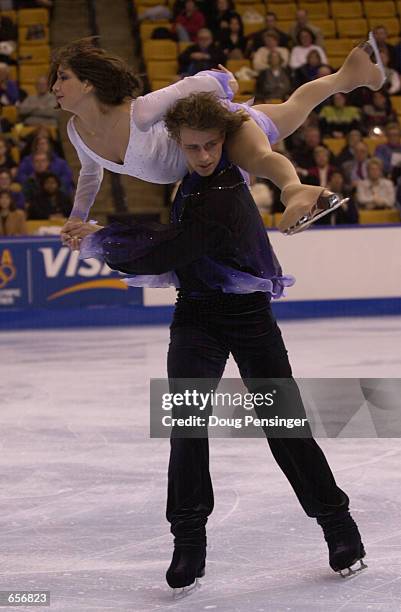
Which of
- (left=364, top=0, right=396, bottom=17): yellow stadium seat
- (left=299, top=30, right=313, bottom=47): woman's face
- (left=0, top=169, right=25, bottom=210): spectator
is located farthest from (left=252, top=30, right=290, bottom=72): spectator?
(left=0, top=169, right=25, bottom=210): spectator

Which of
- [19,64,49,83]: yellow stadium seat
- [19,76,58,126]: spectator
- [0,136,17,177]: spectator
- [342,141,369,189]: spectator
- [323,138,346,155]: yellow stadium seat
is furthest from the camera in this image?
[19,64,49,83]: yellow stadium seat

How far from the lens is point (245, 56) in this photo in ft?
46.2

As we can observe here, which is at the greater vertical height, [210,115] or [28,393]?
[210,115]

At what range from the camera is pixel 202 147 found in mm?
3355

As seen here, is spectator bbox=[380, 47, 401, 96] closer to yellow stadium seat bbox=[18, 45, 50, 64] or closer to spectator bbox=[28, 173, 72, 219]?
yellow stadium seat bbox=[18, 45, 50, 64]

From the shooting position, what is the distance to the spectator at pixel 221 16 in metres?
14.2

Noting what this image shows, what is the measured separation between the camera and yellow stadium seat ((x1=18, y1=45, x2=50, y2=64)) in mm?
14086

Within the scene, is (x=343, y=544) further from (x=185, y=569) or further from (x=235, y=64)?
(x=235, y=64)

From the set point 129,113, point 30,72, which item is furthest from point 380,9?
point 129,113

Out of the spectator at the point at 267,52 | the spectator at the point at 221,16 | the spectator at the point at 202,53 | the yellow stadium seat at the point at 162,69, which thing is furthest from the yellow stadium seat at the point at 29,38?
the spectator at the point at 267,52

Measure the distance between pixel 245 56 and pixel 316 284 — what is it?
4.10 meters

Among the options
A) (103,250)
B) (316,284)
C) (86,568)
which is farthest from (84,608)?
(316,284)

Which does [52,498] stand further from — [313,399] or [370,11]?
[370,11]

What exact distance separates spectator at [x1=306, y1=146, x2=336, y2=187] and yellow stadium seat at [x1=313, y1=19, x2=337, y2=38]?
12.3ft
